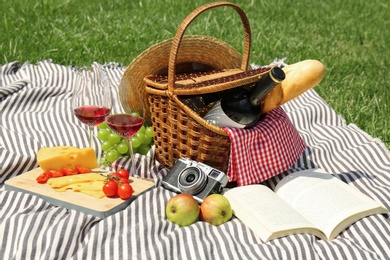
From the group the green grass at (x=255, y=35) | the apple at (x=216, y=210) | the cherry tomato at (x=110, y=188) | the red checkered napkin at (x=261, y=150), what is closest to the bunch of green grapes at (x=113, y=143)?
the cherry tomato at (x=110, y=188)

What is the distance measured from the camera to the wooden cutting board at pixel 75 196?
259 cm

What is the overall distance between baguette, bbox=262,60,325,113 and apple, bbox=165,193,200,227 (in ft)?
2.12

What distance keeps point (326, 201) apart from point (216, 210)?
49cm

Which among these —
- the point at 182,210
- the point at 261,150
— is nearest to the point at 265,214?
the point at 182,210

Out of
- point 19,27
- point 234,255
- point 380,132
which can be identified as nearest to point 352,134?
point 380,132

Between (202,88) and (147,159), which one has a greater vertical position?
(202,88)

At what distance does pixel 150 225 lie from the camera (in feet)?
8.27

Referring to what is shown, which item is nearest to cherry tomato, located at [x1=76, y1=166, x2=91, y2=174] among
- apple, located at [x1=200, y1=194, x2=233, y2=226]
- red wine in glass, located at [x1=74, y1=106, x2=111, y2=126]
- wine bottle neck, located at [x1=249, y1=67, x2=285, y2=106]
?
red wine in glass, located at [x1=74, y1=106, x2=111, y2=126]

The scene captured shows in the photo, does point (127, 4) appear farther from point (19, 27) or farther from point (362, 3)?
point (362, 3)

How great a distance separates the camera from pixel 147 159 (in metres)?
3.17

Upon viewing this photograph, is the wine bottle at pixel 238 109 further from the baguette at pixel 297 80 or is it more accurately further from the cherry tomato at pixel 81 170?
the cherry tomato at pixel 81 170

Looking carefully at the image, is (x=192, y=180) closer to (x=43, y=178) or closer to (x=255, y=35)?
(x=43, y=178)

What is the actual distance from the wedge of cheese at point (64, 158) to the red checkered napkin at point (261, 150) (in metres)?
0.69

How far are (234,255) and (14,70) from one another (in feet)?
9.43
